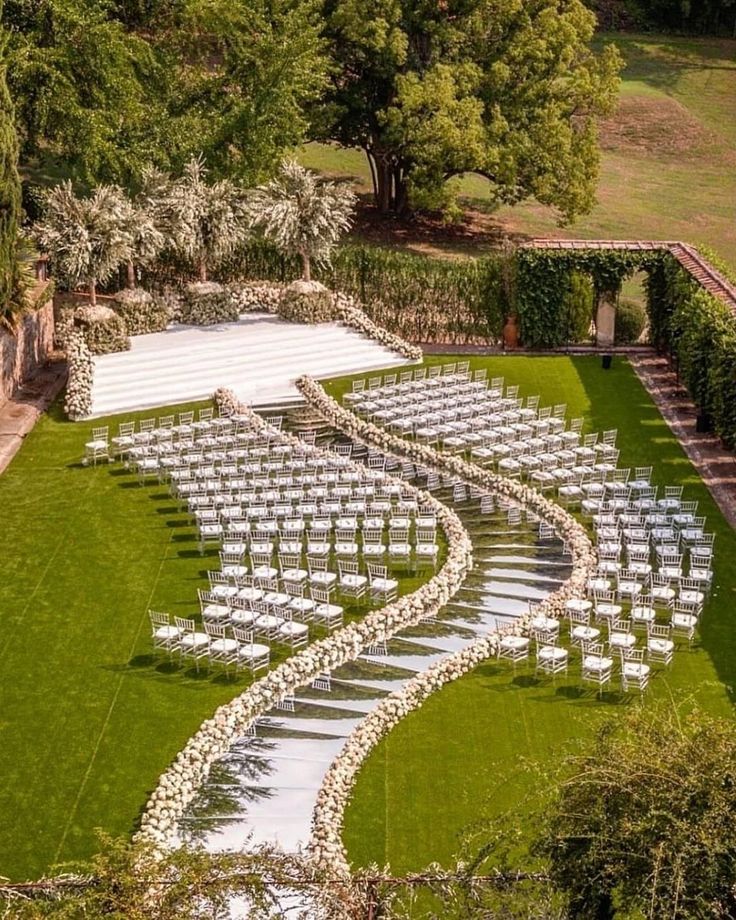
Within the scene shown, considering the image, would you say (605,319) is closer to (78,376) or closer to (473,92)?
(473,92)

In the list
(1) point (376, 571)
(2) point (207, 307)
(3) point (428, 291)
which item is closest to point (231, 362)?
(2) point (207, 307)

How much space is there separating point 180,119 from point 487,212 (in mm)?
20483

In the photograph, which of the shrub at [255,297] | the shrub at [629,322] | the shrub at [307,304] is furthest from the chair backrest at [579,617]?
the shrub at [255,297]

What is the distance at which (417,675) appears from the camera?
25.1 m

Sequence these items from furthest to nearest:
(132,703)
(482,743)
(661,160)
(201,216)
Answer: (661,160) → (201,216) → (132,703) → (482,743)

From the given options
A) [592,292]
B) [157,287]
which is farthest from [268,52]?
[592,292]

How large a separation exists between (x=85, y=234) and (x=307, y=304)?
8042mm

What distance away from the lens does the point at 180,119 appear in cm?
5056

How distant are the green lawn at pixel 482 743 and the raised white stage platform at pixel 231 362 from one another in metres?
15.9

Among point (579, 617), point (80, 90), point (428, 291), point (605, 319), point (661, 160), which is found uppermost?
point (80, 90)

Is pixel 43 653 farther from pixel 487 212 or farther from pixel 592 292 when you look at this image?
pixel 487 212

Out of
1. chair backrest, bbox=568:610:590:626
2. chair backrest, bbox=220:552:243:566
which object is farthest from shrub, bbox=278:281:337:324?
chair backrest, bbox=568:610:590:626

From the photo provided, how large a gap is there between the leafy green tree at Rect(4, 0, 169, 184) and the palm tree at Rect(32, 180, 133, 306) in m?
4.92

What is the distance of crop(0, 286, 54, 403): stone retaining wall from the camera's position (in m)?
39.7
